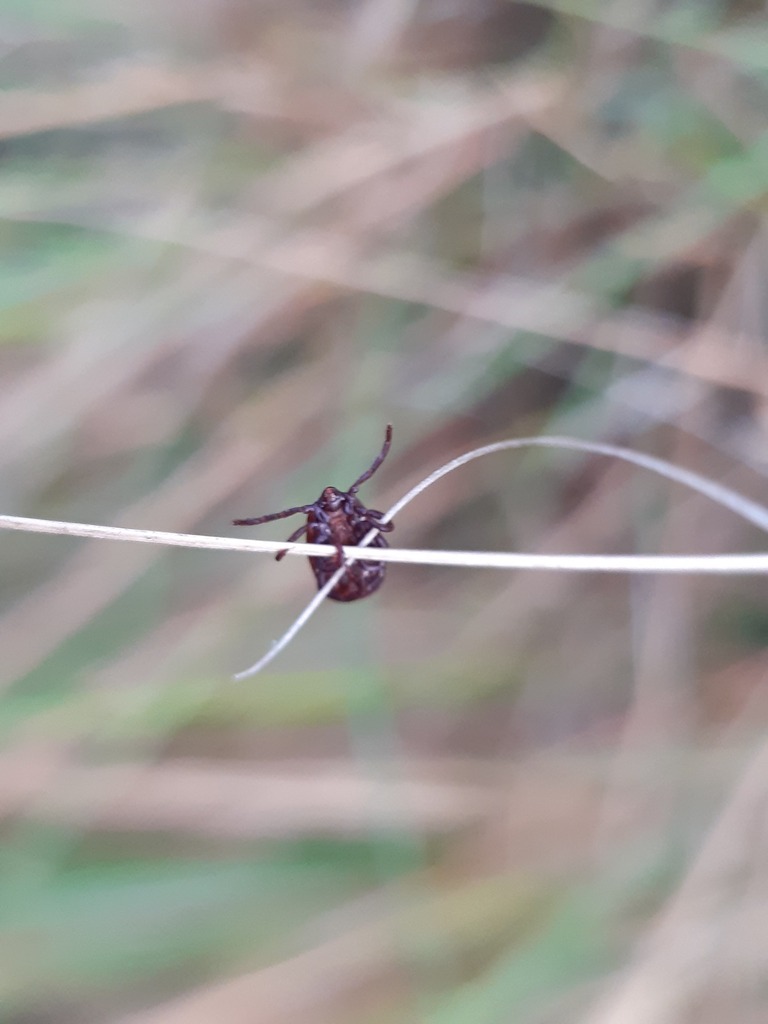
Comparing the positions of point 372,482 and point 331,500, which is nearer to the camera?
point 331,500

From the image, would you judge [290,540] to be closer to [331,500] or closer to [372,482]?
[331,500]

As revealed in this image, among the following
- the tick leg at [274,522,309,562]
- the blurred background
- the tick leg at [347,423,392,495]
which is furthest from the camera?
the blurred background

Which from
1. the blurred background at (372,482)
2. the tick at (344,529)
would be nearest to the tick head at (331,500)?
the tick at (344,529)

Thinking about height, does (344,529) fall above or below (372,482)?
below

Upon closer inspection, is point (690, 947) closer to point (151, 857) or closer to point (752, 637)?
point (752, 637)

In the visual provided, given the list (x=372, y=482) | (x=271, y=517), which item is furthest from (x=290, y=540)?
(x=372, y=482)

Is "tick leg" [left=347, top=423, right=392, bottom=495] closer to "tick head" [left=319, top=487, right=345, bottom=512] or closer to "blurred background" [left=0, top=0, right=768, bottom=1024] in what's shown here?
"tick head" [left=319, top=487, right=345, bottom=512]

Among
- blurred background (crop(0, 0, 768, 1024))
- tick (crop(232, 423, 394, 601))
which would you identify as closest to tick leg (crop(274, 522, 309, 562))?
tick (crop(232, 423, 394, 601))

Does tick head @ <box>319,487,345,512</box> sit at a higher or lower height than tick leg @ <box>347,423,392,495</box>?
higher

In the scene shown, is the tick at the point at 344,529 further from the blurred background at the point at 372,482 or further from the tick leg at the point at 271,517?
the blurred background at the point at 372,482
